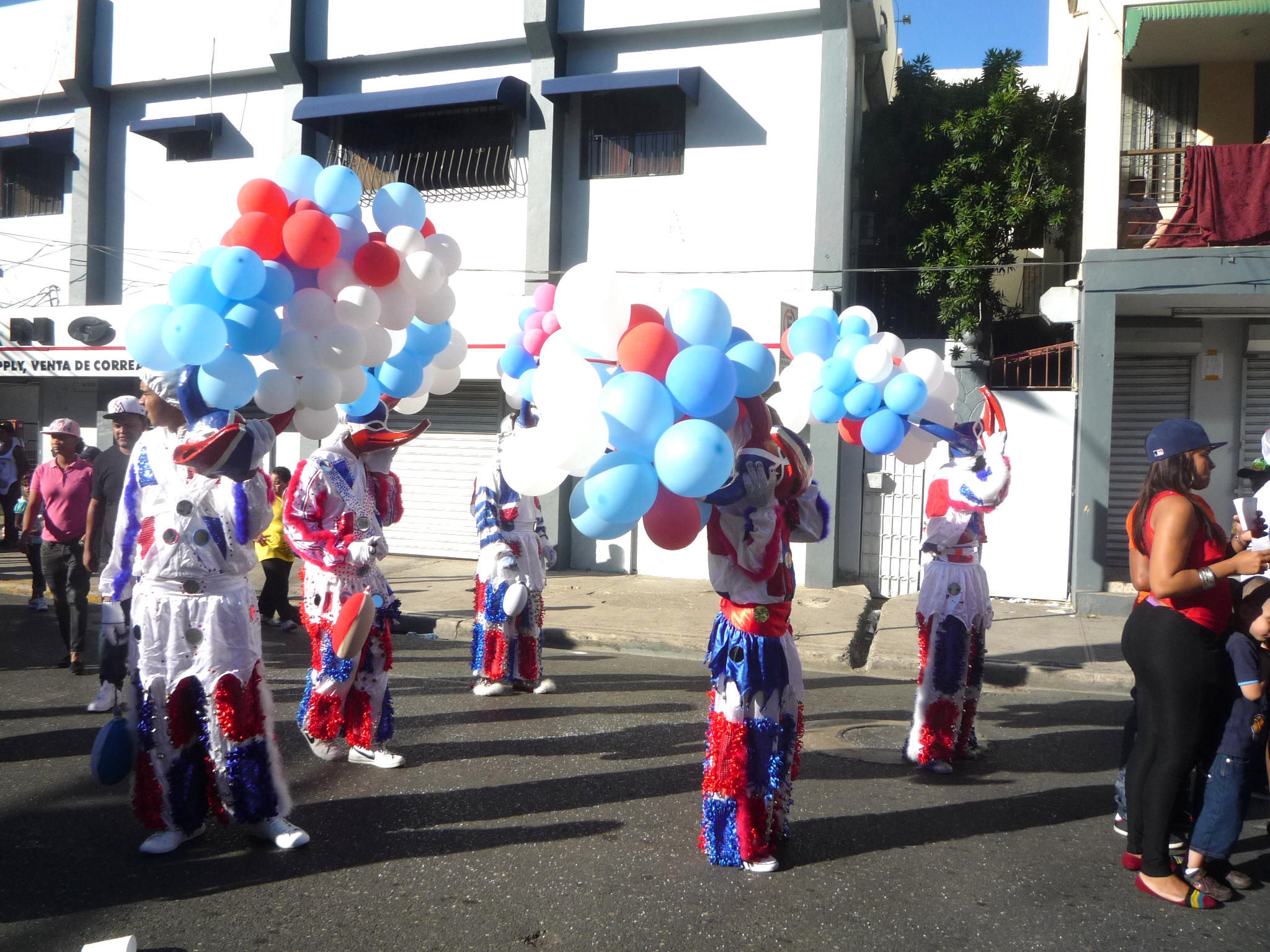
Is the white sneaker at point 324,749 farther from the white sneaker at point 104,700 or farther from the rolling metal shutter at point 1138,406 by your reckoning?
the rolling metal shutter at point 1138,406

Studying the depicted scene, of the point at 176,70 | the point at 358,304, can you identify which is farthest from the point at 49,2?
the point at 358,304

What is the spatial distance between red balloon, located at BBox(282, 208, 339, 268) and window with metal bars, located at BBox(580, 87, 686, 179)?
8.23 meters

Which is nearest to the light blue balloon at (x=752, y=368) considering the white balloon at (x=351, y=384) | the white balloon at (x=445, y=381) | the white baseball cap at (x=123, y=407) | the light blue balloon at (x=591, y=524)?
the light blue balloon at (x=591, y=524)

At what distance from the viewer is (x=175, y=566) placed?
146 inches

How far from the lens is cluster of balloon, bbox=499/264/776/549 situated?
10.2ft

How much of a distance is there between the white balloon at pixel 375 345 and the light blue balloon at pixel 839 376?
2.03 metres

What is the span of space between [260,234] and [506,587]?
118 inches

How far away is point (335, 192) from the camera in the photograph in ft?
14.3

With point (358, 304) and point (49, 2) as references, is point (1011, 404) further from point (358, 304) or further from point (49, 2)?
point (49, 2)

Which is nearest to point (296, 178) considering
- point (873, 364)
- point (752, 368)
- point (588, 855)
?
point (752, 368)

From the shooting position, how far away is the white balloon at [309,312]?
4.04m

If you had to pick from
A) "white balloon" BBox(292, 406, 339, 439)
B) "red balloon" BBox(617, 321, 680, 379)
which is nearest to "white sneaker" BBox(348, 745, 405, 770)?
"white balloon" BBox(292, 406, 339, 439)

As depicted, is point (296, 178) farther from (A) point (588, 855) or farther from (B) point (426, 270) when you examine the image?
(A) point (588, 855)

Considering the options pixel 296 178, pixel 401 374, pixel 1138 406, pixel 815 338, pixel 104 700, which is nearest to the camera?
pixel 296 178
